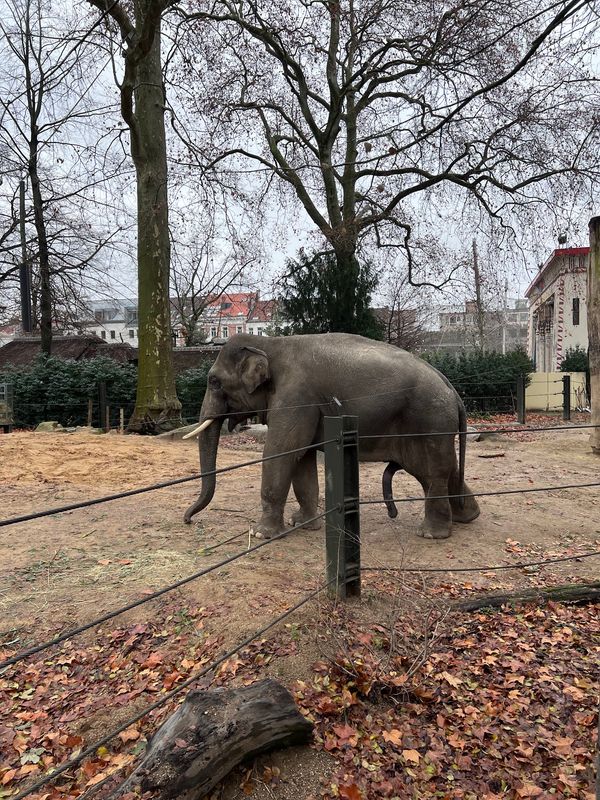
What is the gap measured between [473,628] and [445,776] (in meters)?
1.18

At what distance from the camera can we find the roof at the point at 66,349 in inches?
1000

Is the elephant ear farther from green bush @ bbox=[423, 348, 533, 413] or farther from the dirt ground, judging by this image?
green bush @ bbox=[423, 348, 533, 413]

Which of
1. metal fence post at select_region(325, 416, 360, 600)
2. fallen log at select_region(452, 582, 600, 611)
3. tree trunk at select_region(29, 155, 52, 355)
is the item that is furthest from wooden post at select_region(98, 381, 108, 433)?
fallen log at select_region(452, 582, 600, 611)

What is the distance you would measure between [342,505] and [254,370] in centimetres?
202

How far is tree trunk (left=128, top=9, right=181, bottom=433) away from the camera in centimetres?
1287

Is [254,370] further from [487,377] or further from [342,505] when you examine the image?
[487,377]

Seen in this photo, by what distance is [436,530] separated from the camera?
16.7ft

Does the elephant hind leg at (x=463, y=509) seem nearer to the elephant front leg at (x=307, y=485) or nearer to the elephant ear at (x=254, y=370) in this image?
the elephant front leg at (x=307, y=485)

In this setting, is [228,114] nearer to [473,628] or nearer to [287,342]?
[287,342]

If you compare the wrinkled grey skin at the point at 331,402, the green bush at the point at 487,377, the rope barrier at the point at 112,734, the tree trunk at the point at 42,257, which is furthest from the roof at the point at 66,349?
the rope barrier at the point at 112,734

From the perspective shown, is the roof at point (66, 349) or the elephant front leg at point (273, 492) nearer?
the elephant front leg at point (273, 492)

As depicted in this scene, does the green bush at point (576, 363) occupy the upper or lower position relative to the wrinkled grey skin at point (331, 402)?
upper

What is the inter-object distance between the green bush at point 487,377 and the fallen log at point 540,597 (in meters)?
14.9

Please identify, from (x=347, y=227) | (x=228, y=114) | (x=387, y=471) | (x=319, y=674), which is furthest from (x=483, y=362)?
(x=319, y=674)
